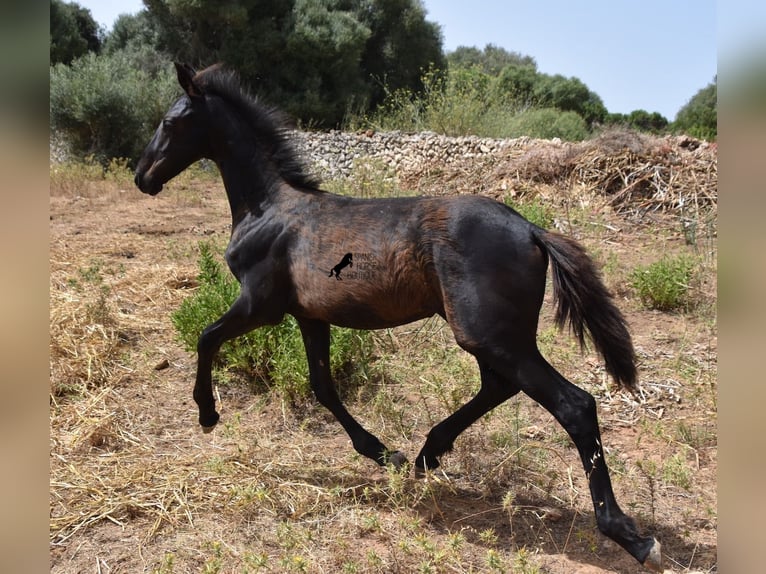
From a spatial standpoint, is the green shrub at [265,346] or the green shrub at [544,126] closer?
the green shrub at [265,346]

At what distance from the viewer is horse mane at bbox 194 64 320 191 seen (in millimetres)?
3936

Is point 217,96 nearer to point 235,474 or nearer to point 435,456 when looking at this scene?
point 235,474

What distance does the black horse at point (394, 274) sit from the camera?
294 cm

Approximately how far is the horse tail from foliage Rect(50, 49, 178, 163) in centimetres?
1514

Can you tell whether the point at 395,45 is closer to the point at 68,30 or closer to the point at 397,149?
the point at 68,30

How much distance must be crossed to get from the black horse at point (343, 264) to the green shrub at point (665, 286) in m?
4.04

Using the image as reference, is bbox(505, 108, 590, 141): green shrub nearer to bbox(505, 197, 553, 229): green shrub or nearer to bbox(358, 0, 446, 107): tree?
bbox(505, 197, 553, 229): green shrub

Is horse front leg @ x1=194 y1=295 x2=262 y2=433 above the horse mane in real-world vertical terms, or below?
below

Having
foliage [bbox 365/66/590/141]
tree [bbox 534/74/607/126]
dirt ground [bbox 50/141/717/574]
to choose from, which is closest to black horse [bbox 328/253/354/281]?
dirt ground [bbox 50/141/717/574]

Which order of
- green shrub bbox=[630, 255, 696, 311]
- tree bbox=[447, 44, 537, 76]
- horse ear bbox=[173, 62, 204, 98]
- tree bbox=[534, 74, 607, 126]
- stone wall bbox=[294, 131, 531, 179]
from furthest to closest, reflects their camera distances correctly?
tree bbox=[447, 44, 537, 76] < tree bbox=[534, 74, 607, 126] < stone wall bbox=[294, 131, 531, 179] < green shrub bbox=[630, 255, 696, 311] < horse ear bbox=[173, 62, 204, 98]

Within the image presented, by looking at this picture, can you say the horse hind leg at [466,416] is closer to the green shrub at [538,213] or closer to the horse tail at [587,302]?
the horse tail at [587,302]

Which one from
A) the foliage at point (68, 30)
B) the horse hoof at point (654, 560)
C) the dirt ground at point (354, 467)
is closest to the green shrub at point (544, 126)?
the dirt ground at point (354, 467)

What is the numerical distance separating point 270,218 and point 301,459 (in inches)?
59.4
